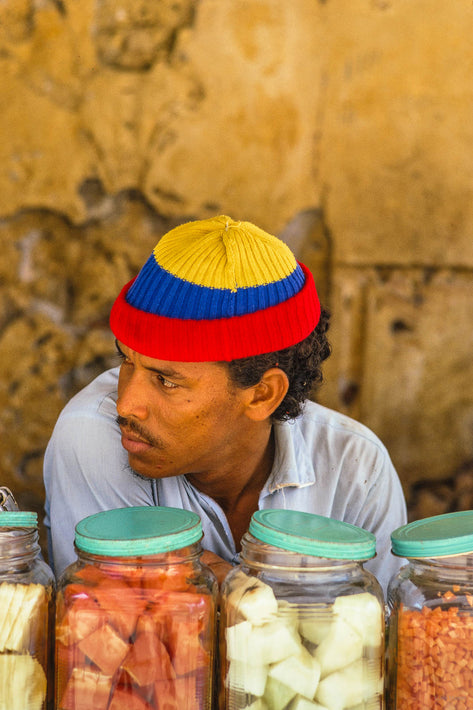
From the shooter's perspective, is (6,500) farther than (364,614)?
Yes

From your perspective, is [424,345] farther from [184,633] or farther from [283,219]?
[184,633]

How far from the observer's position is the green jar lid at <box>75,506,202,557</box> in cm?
91

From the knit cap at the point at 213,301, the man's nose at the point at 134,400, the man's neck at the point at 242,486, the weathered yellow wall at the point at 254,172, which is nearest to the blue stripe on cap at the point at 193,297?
the knit cap at the point at 213,301

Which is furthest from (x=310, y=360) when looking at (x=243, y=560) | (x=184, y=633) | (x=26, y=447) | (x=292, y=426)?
(x=26, y=447)

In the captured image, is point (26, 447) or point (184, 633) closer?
point (184, 633)

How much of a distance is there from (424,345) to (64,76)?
1.14m

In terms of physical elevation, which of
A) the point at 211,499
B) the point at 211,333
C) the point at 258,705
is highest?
the point at 211,333

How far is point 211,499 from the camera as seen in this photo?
1455 mm

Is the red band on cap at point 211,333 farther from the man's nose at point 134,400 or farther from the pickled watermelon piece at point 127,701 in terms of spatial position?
the pickled watermelon piece at point 127,701

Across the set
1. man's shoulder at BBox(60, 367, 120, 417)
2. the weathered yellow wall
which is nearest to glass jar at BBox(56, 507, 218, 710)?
man's shoulder at BBox(60, 367, 120, 417)

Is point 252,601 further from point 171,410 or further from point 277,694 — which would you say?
point 171,410

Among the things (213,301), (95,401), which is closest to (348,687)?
(213,301)

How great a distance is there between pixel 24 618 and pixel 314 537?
33 centimetres

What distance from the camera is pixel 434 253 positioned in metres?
2.19
